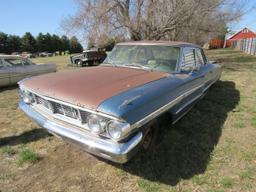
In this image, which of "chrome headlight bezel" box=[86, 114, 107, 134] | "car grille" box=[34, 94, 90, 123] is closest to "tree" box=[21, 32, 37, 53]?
→ "car grille" box=[34, 94, 90, 123]

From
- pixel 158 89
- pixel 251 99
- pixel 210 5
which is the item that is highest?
pixel 210 5

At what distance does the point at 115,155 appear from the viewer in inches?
87.1

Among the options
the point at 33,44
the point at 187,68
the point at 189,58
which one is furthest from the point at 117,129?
the point at 33,44

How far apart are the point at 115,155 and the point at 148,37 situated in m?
11.2

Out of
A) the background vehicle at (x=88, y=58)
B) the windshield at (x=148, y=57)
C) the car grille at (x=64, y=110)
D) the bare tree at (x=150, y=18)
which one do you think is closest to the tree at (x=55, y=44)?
the background vehicle at (x=88, y=58)

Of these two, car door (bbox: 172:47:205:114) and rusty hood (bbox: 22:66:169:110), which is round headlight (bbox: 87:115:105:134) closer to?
rusty hood (bbox: 22:66:169:110)

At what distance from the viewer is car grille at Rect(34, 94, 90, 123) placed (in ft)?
7.99

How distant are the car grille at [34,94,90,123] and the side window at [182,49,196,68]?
2.23 meters

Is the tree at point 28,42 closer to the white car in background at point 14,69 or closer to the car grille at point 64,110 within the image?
the white car in background at point 14,69

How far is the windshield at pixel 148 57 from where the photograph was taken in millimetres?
3756

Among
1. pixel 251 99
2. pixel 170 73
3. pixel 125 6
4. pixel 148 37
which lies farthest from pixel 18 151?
pixel 125 6

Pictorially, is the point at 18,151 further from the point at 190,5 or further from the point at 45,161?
the point at 190,5

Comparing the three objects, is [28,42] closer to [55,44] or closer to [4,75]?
[55,44]

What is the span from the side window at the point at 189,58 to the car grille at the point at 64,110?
223cm
